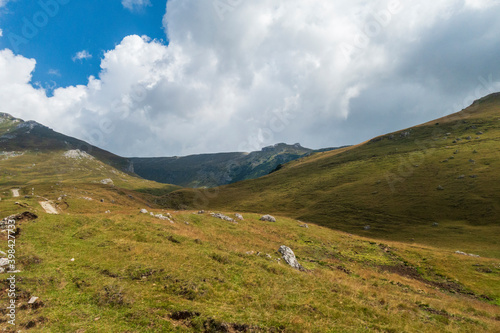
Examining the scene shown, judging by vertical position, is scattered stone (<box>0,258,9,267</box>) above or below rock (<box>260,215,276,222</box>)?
above

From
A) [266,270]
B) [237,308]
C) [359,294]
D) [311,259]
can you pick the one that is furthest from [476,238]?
[237,308]

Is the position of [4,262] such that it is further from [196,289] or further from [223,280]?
[223,280]

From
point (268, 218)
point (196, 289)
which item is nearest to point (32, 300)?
point (196, 289)

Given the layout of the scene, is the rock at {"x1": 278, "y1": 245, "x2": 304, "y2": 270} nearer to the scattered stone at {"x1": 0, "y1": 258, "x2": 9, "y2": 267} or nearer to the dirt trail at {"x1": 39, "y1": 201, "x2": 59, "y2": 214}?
the scattered stone at {"x1": 0, "y1": 258, "x2": 9, "y2": 267}

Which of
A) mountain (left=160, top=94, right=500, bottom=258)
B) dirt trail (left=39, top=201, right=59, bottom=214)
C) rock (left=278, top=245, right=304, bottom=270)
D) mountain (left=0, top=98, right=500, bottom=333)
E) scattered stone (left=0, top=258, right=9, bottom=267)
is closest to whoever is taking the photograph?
mountain (left=0, top=98, right=500, bottom=333)

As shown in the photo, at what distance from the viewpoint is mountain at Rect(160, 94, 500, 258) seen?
6769cm

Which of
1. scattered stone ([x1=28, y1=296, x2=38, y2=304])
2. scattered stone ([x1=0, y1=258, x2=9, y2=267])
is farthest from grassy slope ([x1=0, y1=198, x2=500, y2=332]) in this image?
scattered stone ([x1=0, y1=258, x2=9, y2=267])

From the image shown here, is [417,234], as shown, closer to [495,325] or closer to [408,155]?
[495,325]

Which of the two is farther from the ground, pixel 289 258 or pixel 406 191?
pixel 406 191

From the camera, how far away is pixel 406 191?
91500mm

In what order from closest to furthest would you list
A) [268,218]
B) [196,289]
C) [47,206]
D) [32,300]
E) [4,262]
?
[32,300], [196,289], [4,262], [268,218], [47,206]

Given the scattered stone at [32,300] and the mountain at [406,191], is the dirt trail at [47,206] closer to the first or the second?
the scattered stone at [32,300]

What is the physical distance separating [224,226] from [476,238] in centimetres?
6418

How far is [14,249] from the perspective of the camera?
2025 cm
